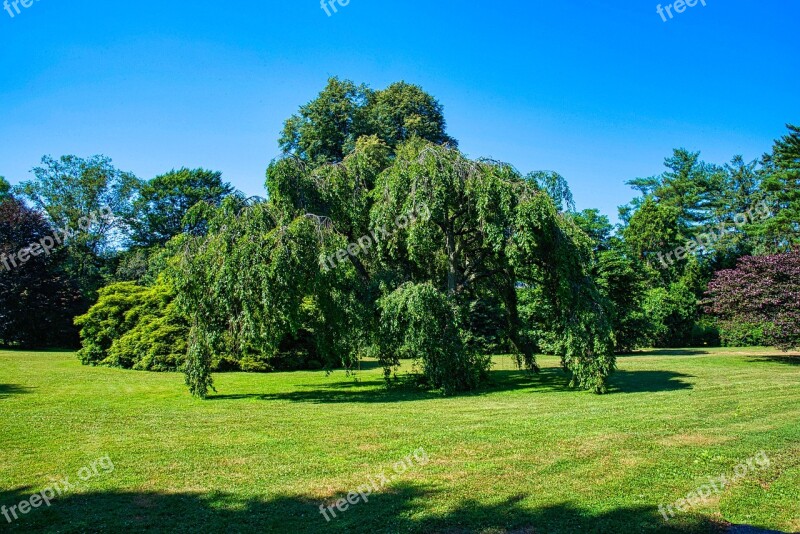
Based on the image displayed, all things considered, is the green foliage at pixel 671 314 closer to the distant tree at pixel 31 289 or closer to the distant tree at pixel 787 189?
the distant tree at pixel 787 189

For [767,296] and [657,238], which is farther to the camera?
[657,238]

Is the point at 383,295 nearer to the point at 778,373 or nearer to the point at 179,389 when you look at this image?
the point at 179,389

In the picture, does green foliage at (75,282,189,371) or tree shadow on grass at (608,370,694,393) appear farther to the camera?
green foliage at (75,282,189,371)

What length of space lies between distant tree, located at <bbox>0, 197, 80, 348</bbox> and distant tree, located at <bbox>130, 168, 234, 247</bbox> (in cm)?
1081

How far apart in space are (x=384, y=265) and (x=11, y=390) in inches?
364

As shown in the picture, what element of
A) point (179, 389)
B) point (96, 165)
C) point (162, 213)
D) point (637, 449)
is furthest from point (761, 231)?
point (96, 165)

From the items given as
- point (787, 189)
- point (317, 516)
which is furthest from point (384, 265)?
point (787, 189)

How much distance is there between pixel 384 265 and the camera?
1465cm

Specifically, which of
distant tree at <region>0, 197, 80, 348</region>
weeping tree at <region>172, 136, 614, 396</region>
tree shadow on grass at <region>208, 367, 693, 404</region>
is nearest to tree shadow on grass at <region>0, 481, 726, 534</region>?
weeping tree at <region>172, 136, 614, 396</region>

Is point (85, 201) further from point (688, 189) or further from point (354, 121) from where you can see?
point (688, 189)

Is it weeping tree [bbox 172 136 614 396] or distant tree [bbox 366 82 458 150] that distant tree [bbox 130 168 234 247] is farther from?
weeping tree [bbox 172 136 614 396]

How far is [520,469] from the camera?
20.9 ft

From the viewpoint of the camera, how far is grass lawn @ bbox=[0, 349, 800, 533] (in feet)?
16.3

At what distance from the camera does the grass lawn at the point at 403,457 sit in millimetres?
4965
